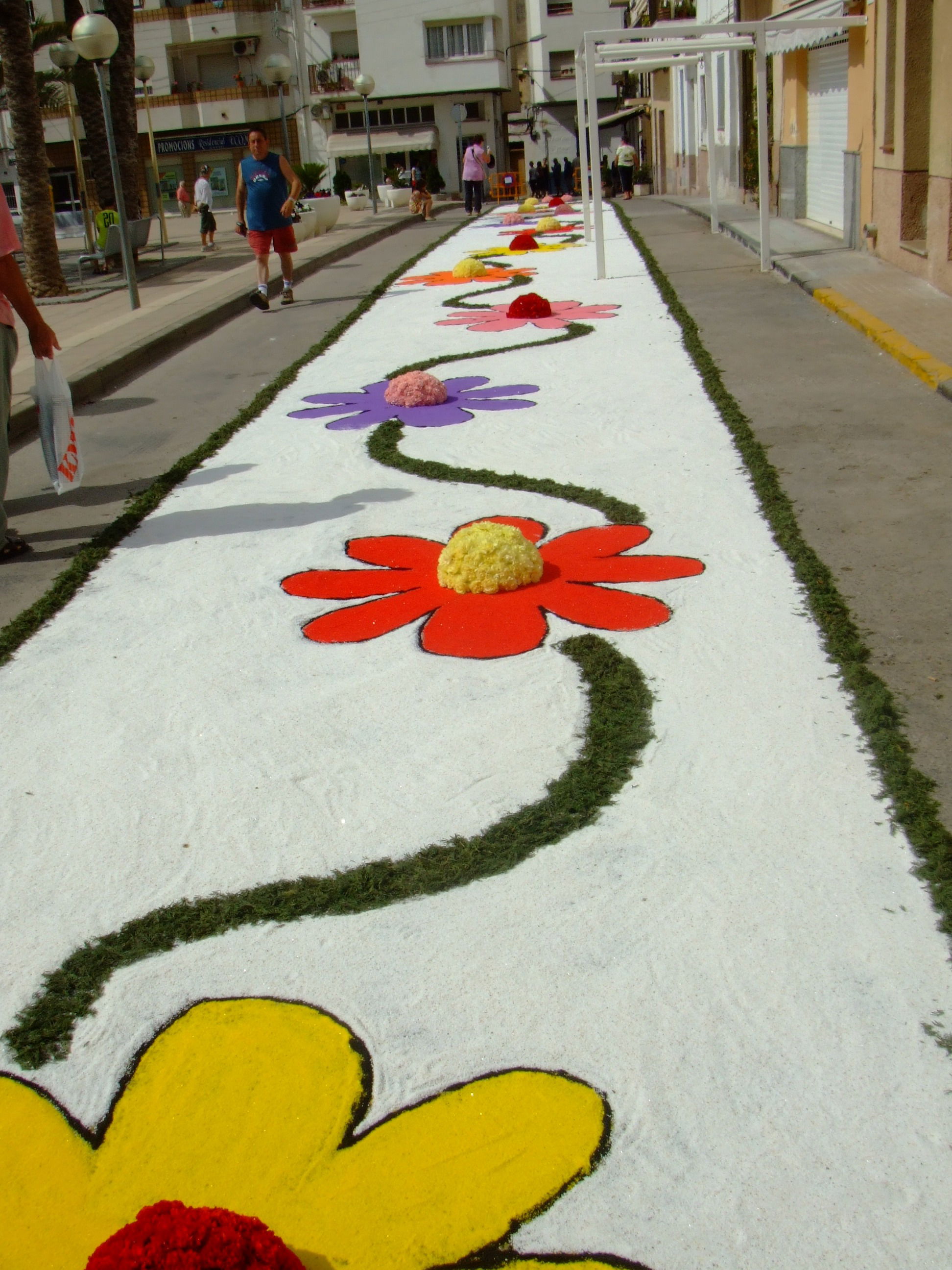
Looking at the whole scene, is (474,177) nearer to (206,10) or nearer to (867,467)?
(867,467)

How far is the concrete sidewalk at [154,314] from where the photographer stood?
378 inches

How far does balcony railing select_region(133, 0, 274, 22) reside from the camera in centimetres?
5609

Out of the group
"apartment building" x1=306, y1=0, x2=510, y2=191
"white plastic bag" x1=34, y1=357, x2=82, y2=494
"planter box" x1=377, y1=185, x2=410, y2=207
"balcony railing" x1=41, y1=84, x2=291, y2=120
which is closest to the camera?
"white plastic bag" x1=34, y1=357, x2=82, y2=494

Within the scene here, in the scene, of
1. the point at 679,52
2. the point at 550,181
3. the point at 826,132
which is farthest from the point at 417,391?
the point at 550,181

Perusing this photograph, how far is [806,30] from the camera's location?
647 inches

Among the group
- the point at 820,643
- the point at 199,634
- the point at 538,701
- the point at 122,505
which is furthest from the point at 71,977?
the point at 122,505

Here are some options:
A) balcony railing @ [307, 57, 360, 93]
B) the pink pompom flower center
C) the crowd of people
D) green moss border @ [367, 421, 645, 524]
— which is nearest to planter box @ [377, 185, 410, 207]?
the crowd of people

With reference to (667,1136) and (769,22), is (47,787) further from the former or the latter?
(769,22)

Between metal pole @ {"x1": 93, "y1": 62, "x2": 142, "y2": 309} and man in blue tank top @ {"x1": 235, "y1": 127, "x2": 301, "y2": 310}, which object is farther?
metal pole @ {"x1": 93, "y1": 62, "x2": 142, "y2": 309}

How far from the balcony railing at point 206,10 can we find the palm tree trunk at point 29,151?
4467cm

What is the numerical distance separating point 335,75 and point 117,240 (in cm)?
4613

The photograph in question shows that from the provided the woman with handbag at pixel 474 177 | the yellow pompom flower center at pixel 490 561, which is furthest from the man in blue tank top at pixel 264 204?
the woman with handbag at pixel 474 177

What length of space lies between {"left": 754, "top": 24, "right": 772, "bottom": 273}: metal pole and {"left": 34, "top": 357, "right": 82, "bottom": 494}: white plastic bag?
834 cm

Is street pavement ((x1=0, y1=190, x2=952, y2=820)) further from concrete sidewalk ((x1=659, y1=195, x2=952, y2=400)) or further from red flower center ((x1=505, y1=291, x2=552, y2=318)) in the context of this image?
red flower center ((x1=505, y1=291, x2=552, y2=318))
